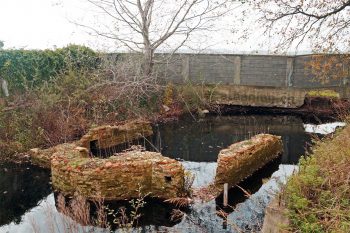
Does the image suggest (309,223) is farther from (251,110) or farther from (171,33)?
(251,110)

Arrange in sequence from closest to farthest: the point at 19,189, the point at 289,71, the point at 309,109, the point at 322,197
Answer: the point at 322,197
the point at 19,189
the point at 309,109
the point at 289,71

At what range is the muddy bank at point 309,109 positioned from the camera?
17922mm

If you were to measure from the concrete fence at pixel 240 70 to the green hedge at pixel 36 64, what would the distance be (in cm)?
447

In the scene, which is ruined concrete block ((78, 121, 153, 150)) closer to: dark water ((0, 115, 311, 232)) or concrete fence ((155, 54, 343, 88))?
dark water ((0, 115, 311, 232))

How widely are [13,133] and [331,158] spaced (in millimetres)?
11027

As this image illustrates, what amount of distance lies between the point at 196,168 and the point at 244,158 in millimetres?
1796

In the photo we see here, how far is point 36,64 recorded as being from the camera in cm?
1517

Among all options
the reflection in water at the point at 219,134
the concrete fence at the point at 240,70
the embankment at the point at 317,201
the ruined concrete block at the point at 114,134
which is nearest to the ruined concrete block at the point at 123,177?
the ruined concrete block at the point at 114,134

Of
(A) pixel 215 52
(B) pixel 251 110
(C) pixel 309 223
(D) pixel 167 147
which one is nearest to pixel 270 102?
(B) pixel 251 110

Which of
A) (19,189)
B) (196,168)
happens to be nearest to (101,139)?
(19,189)

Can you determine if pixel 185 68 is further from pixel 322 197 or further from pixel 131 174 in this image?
pixel 322 197

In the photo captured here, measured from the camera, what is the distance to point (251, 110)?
64.4 ft

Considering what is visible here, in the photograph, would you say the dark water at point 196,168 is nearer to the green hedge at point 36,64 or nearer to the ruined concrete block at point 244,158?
the ruined concrete block at point 244,158

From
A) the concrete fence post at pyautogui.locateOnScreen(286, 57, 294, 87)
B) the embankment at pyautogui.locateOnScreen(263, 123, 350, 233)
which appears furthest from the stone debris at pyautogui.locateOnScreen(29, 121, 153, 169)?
the concrete fence post at pyautogui.locateOnScreen(286, 57, 294, 87)
